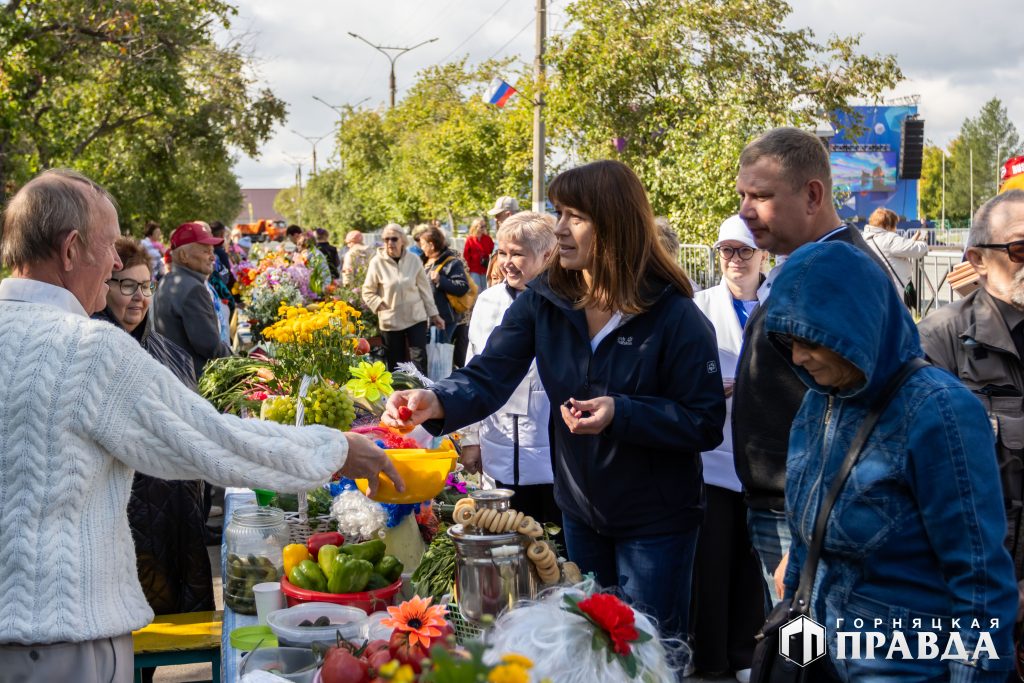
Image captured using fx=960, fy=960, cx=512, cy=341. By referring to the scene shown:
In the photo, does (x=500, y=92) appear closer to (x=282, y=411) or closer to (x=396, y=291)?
(x=396, y=291)

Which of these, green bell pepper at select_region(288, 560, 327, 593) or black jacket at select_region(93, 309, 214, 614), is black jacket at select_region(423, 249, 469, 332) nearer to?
black jacket at select_region(93, 309, 214, 614)

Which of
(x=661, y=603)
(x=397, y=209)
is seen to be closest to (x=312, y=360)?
(x=661, y=603)

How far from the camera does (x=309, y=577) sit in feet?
9.05

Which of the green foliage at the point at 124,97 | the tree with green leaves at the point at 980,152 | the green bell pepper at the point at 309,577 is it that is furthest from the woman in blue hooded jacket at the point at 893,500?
the tree with green leaves at the point at 980,152

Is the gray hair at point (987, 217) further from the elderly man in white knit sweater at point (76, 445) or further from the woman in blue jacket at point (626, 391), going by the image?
the elderly man in white knit sweater at point (76, 445)

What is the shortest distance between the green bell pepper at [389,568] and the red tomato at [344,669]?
0.79 m

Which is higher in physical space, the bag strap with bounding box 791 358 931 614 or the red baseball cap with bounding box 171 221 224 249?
the red baseball cap with bounding box 171 221 224 249

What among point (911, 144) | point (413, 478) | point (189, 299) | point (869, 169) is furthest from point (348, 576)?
point (869, 169)

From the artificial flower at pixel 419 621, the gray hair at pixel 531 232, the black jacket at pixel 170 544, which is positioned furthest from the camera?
the gray hair at pixel 531 232

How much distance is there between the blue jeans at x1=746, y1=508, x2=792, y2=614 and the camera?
9.06 ft

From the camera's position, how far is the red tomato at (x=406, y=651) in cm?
190

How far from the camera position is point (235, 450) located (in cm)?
224

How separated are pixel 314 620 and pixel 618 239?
1.45 m

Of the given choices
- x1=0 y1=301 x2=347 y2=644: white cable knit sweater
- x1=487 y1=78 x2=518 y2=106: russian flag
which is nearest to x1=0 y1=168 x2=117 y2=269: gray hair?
x1=0 y1=301 x2=347 y2=644: white cable knit sweater
